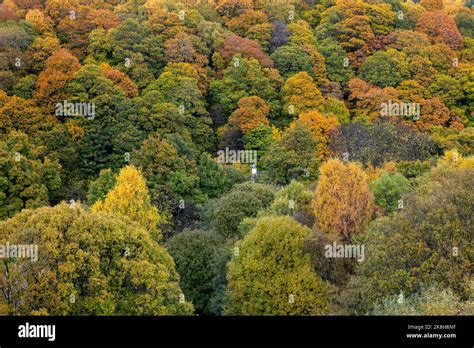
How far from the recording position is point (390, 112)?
60750 millimetres

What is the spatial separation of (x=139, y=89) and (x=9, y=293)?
129 ft

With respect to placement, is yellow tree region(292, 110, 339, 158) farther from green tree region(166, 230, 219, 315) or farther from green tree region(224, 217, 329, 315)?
green tree region(224, 217, 329, 315)

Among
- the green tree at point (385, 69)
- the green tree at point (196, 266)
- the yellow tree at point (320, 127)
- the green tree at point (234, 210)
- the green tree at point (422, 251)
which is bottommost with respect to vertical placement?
the green tree at point (196, 266)

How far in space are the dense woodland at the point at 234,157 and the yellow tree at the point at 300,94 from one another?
156 mm

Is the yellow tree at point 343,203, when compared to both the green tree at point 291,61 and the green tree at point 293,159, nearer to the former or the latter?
the green tree at point 293,159

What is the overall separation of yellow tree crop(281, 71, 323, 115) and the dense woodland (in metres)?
0.16

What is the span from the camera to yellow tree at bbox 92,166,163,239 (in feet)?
110

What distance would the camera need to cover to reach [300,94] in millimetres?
61562

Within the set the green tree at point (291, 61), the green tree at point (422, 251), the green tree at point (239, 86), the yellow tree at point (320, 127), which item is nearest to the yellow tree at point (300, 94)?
the green tree at point (239, 86)

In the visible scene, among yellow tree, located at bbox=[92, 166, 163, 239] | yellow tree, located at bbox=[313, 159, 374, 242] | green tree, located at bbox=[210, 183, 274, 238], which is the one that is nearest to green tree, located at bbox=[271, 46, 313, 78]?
green tree, located at bbox=[210, 183, 274, 238]

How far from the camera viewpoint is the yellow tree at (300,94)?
2392 inches

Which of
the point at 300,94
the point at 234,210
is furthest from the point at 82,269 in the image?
the point at 300,94
